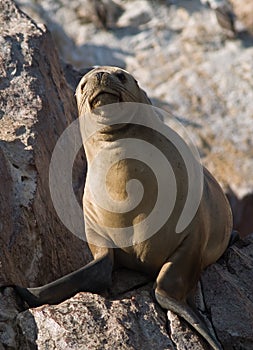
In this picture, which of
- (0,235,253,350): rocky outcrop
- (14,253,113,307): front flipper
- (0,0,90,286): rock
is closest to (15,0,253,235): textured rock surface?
(0,0,90,286): rock

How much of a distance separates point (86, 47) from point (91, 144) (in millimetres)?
10476

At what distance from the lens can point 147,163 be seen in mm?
6734

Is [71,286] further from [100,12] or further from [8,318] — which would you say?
[100,12]

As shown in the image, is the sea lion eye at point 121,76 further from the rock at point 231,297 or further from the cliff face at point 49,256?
the rock at point 231,297

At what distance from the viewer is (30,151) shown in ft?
24.8

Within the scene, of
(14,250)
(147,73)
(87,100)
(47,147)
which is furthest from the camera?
(147,73)

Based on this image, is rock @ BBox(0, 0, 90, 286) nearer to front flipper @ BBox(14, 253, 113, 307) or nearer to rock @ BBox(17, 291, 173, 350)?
front flipper @ BBox(14, 253, 113, 307)

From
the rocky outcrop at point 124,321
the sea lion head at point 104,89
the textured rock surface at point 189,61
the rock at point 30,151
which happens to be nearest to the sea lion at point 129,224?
the sea lion head at point 104,89

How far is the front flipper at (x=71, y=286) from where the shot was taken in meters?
6.44

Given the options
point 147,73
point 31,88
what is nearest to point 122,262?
point 31,88

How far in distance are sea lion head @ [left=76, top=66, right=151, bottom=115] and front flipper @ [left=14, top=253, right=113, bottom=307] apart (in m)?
0.97

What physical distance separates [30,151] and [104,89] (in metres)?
1.25

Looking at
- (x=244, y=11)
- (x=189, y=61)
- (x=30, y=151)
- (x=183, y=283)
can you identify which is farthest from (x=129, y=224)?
(x=244, y=11)

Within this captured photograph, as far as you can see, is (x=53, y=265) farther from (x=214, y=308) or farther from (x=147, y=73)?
(x=147, y=73)
